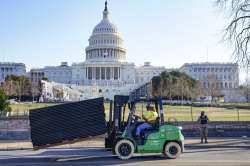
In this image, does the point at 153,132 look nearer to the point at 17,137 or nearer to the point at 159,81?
the point at 17,137

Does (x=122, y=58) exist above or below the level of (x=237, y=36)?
above

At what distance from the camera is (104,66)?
178250 mm

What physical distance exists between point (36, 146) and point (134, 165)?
4.43 metres

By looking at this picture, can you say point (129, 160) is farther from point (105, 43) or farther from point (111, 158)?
point (105, 43)

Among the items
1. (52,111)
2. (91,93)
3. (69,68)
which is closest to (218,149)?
(52,111)

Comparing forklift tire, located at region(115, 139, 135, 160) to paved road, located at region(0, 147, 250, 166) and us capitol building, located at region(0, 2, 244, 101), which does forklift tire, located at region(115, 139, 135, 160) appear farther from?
us capitol building, located at region(0, 2, 244, 101)

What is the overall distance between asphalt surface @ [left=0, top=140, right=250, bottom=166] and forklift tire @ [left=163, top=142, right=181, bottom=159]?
281mm

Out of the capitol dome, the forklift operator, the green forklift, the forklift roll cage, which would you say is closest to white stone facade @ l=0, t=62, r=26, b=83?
the capitol dome

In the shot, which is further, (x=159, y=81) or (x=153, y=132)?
(x=159, y=81)

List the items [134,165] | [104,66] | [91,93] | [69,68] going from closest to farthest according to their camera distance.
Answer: [134,165]
[91,93]
[104,66]
[69,68]

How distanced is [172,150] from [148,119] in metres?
1.53

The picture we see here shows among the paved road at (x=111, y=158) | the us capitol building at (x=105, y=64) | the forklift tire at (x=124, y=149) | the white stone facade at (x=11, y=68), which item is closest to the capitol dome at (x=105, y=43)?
the us capitol building at (x=105, y=64)

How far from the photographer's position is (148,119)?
17625mm

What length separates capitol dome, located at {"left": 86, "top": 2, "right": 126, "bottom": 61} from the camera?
17912cm
